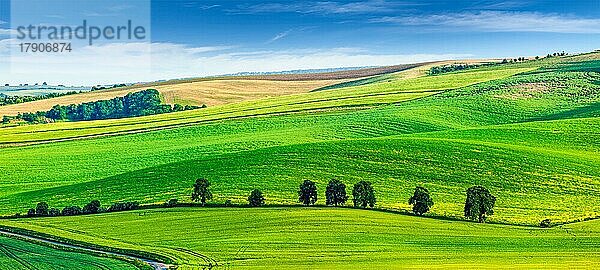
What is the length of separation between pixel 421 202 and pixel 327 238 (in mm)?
13088

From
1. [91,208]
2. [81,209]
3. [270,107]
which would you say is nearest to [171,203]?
[91,208]

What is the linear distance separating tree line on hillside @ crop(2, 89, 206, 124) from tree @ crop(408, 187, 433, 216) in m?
112

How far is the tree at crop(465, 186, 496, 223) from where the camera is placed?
65188mm

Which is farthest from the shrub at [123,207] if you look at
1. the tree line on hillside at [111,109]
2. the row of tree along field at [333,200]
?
the tree line on hillside at [111,109]

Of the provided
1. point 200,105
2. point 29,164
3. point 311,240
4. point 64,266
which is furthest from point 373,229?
point 200,105

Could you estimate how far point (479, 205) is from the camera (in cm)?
6525

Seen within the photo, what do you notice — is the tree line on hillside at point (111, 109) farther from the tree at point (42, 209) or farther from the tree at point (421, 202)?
the tree at point (421, 202)

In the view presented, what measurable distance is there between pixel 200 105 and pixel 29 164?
76315mm

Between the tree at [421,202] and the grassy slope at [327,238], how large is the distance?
79.3 inches

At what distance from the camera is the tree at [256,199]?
71.4 m

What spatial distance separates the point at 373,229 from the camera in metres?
61.4

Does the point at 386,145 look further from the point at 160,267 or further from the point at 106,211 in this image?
the point at 160,267

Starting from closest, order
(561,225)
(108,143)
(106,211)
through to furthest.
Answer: (561,225), (106,211), (108,143)

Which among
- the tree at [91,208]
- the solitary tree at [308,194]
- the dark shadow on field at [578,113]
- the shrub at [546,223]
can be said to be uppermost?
the dark shadow on field at [578,113]
